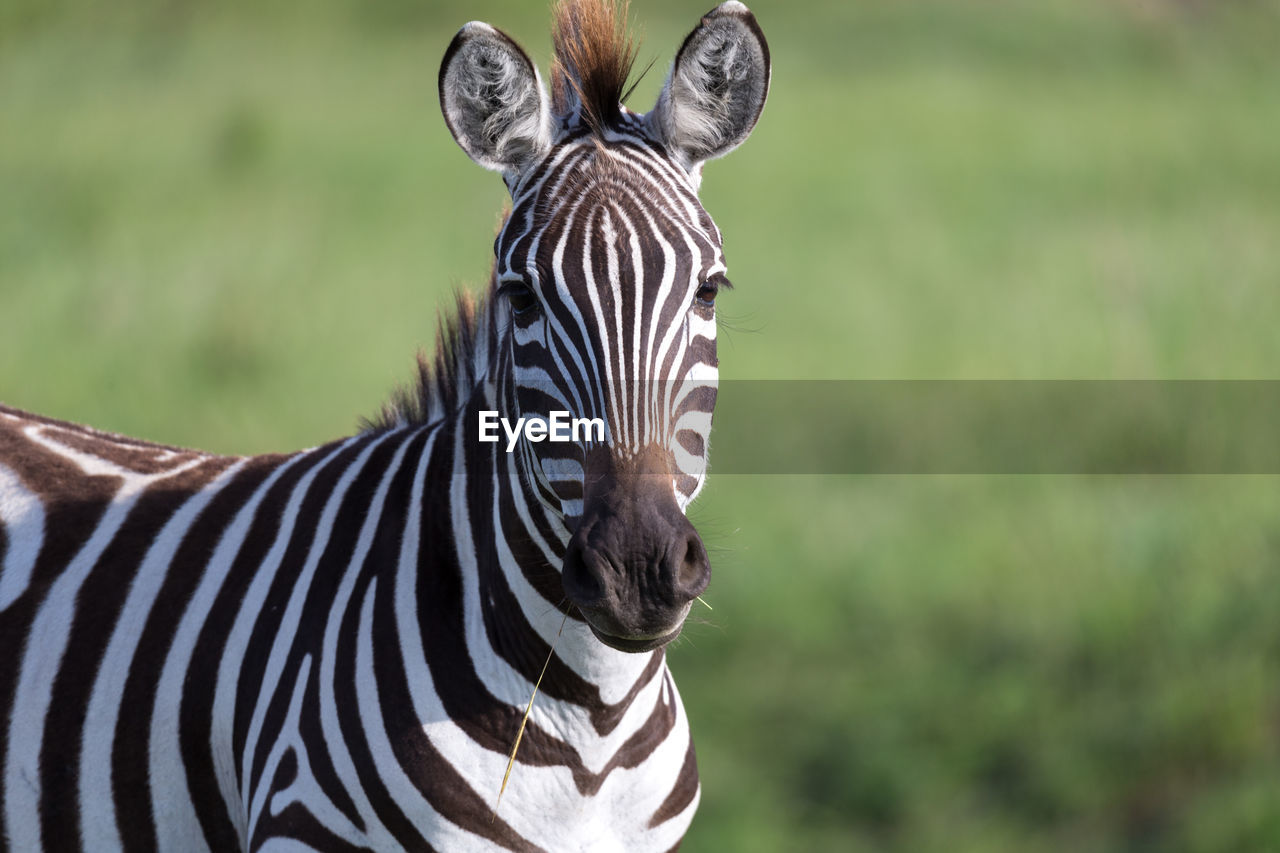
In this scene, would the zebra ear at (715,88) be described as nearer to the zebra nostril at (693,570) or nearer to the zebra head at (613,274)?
the zebra head at (613,274)

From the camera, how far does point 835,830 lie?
667 cm

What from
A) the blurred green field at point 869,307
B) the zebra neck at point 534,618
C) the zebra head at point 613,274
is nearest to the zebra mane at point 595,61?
the zebra head at point 613,274

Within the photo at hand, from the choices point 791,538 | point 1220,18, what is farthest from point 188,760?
point 1220,18

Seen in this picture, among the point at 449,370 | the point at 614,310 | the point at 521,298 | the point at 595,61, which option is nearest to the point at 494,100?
the point at 595,61

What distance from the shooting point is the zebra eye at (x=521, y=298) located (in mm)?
2572

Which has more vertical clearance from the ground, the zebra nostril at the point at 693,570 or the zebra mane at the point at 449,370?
the zebra mane at the point at 449,370

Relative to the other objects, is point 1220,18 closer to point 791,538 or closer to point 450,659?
point 791,538

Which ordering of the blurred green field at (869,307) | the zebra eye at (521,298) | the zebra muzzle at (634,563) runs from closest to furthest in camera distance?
the zebra muzzle at (634,563) → the zebra eye at (521,298) → the blurred green field at (869,307)

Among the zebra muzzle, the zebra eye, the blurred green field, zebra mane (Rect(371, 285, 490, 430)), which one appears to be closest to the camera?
the zebra muzzle

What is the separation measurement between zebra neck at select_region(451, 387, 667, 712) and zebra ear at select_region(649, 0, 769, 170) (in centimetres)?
81

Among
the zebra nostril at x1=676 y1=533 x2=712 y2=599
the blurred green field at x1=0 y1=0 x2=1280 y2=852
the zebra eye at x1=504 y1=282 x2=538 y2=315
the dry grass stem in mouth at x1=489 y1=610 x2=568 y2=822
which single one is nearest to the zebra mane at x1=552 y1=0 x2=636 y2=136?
the zebra eye at x1=504 y1=282 x2=538 y2=315

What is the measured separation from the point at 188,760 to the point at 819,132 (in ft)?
39.6

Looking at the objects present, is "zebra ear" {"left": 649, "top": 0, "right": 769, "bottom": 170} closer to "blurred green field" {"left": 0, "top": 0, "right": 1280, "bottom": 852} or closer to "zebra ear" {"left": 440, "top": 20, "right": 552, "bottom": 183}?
"zebra ear" {"left": 440, "top": 20, "right": 552, "bottom": 183}

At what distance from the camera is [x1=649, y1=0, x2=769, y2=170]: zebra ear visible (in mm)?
2697
